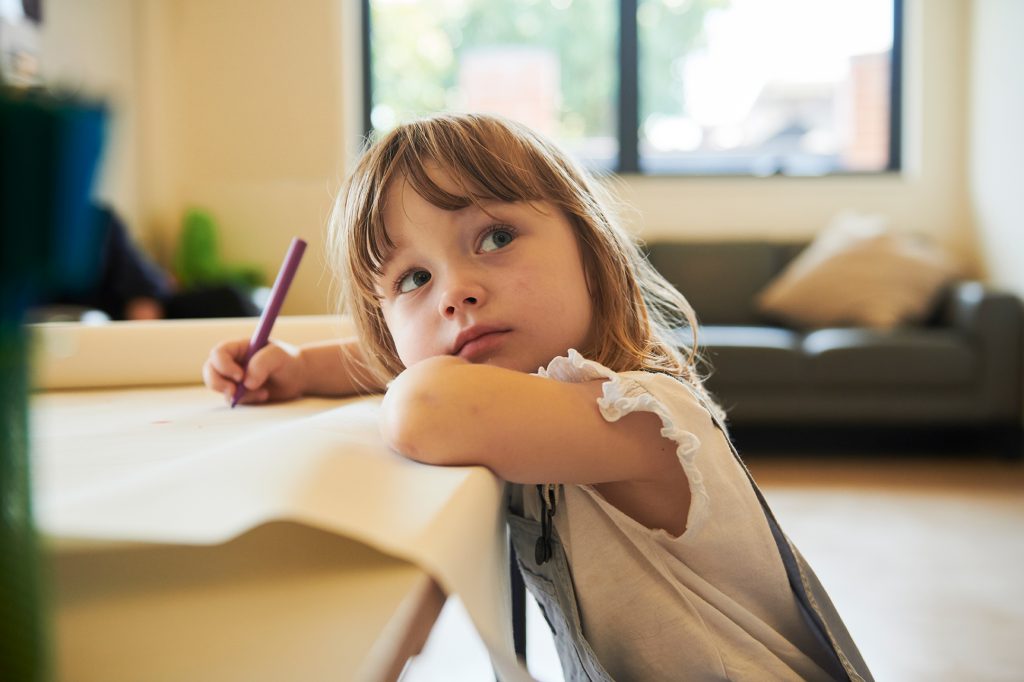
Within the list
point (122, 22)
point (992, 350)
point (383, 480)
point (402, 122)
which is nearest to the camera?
point (383, 480)

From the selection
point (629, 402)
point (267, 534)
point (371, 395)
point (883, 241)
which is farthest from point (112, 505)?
point (883, 241)

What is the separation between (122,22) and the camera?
4.10 meters

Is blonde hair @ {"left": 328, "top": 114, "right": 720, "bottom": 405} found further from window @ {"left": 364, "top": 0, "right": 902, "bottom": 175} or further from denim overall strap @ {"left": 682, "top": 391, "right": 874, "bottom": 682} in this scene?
window @ {"left": 364, "top": 0, "right": 902, "bottom": 175}

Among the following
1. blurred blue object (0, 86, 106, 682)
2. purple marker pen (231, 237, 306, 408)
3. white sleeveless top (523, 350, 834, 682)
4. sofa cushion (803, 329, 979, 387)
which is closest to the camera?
blurred blue object (0, 86, 106, 682)

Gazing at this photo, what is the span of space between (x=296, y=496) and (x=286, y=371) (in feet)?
1.92

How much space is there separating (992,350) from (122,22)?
383 cm

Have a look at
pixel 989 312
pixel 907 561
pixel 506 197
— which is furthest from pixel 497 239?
pixel 989 312

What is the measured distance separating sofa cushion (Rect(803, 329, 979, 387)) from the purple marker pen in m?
2.71

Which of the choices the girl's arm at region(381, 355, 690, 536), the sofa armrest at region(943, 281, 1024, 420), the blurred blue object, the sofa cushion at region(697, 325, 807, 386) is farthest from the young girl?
the sofa armrest at region(943, 281, 1024, 420)

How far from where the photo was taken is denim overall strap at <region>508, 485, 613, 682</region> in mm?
683

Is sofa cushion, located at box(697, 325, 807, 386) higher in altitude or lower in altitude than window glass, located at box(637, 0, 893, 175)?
lower

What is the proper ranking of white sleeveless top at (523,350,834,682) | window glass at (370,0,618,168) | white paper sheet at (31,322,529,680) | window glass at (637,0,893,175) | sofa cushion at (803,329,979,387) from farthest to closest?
window glass at (370,0,618,168), window glass at (637,0,893,175), sofa cushion at (803,329,979,387), white sleeveless top at (523,350,834,682), white paper sheet at (31,322,529,680)

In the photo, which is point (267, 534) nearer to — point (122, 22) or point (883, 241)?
point (883, 241)

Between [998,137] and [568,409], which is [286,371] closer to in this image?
[568,409]
